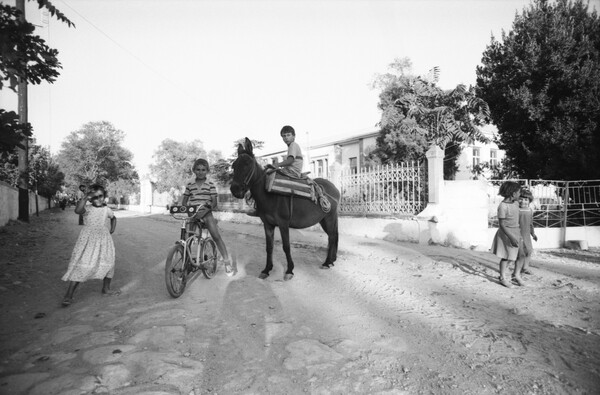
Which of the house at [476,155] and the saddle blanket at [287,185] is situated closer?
the saddle blanket at [287,185]

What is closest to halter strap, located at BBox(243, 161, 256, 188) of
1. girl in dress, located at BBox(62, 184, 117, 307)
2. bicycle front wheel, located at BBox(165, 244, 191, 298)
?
bicycle front wheel, located at BBox(165, 244, 191, 298)

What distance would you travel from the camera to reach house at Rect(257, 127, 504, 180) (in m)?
23.8

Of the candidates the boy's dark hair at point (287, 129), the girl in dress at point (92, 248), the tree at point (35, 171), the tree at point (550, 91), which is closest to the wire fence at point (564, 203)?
the tree at point (550, 91)

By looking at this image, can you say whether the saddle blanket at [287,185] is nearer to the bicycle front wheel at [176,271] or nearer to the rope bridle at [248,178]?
the rope bridle at [248,178]

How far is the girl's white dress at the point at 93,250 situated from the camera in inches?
178

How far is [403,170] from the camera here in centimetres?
1129

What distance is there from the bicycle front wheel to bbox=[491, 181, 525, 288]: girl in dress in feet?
17.1

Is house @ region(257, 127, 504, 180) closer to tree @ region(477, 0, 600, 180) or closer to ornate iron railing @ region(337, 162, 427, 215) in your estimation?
tree @ region(477, 0, 600, 180)

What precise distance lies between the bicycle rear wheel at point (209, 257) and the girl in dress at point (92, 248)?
1310 mm

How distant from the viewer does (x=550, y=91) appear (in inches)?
558

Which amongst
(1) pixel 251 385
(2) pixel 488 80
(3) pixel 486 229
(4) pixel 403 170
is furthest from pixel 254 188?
(2) pixel 488 80

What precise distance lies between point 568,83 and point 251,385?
16.6m

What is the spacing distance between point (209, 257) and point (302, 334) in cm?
264

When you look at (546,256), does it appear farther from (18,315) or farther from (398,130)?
(18,315)
